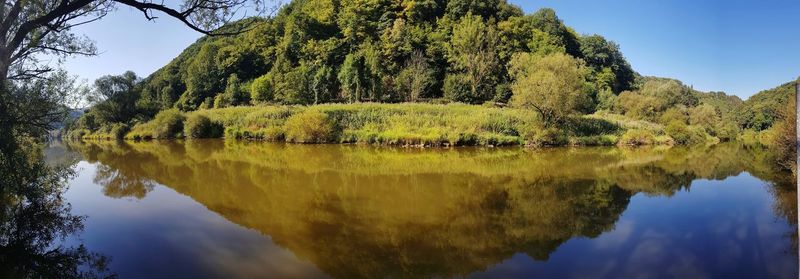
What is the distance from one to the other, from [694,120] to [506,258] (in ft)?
153

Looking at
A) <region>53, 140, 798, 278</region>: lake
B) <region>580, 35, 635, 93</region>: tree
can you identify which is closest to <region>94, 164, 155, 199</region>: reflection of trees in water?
<region>53, 140, 798, 278</region>: lake

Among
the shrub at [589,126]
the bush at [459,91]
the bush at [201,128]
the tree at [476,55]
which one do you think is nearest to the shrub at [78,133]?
the bush at [201,128]

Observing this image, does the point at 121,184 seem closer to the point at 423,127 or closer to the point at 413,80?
the point at 423,127

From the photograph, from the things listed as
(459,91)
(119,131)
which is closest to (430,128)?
(459,91)

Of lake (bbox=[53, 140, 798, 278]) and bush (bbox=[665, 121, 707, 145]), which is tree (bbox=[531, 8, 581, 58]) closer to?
bush (bbox=[665, 121, 707, 145])

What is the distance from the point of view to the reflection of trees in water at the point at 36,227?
20.5ft

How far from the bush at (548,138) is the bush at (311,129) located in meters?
13.7

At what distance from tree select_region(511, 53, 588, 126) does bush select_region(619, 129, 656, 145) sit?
150 inches

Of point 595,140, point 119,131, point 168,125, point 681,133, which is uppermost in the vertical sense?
point 168,125

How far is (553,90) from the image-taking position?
1128 inches

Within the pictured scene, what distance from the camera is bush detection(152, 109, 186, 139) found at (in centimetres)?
4066

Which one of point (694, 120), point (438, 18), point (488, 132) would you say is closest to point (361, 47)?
point (438, 18)

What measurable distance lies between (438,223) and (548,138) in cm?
2237

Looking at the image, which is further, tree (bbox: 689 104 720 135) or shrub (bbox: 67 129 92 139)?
shrub (bbox: 67 129 92 139)
